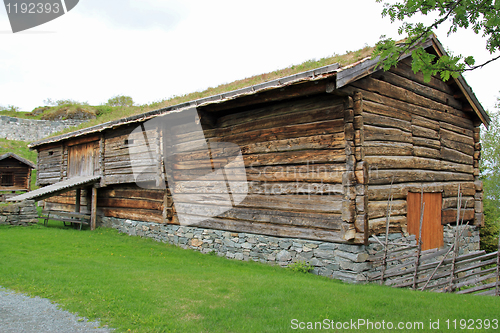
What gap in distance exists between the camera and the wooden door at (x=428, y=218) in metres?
8.12

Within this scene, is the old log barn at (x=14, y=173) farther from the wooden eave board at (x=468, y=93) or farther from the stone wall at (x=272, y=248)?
the wooden eave board at (x=468, y=93)

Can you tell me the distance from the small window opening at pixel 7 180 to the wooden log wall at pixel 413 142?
24589 millimetres

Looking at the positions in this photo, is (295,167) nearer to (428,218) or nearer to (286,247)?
(286,247)

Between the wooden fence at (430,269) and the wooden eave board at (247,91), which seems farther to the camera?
the wooden eave board at (247,91)

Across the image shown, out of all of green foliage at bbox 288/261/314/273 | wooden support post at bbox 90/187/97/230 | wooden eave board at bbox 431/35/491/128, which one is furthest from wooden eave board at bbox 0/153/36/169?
wooden eave board at bbox 431/35/491/128

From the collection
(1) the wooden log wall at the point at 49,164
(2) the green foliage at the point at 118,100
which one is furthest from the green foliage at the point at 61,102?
Answer: (1) the wooden log wall at the point at 49,164

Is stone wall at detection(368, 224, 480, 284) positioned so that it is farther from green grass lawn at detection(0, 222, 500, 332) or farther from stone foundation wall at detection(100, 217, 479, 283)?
green grass lawn at detection(0, 222, 500, 332)

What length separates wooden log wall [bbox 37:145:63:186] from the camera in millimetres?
15570

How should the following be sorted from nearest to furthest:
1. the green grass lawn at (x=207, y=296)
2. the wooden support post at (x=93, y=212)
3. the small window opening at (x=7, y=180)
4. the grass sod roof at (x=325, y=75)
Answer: the green grass lawn at (x=207, y=296), the grass sod roof at (x=325, y=75), the wooden support post at (x=93, y=212), the small window opening at (x=7, y=180)

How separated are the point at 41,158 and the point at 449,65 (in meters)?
17.7

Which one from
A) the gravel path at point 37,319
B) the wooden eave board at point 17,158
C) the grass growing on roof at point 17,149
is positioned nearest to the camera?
the gravel path at point 37,319

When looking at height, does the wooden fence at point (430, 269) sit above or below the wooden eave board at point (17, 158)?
below

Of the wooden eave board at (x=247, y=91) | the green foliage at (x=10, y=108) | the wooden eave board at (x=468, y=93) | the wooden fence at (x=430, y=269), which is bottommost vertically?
the wooden fence at (x=430, y=269)

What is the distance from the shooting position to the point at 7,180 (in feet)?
76.2
